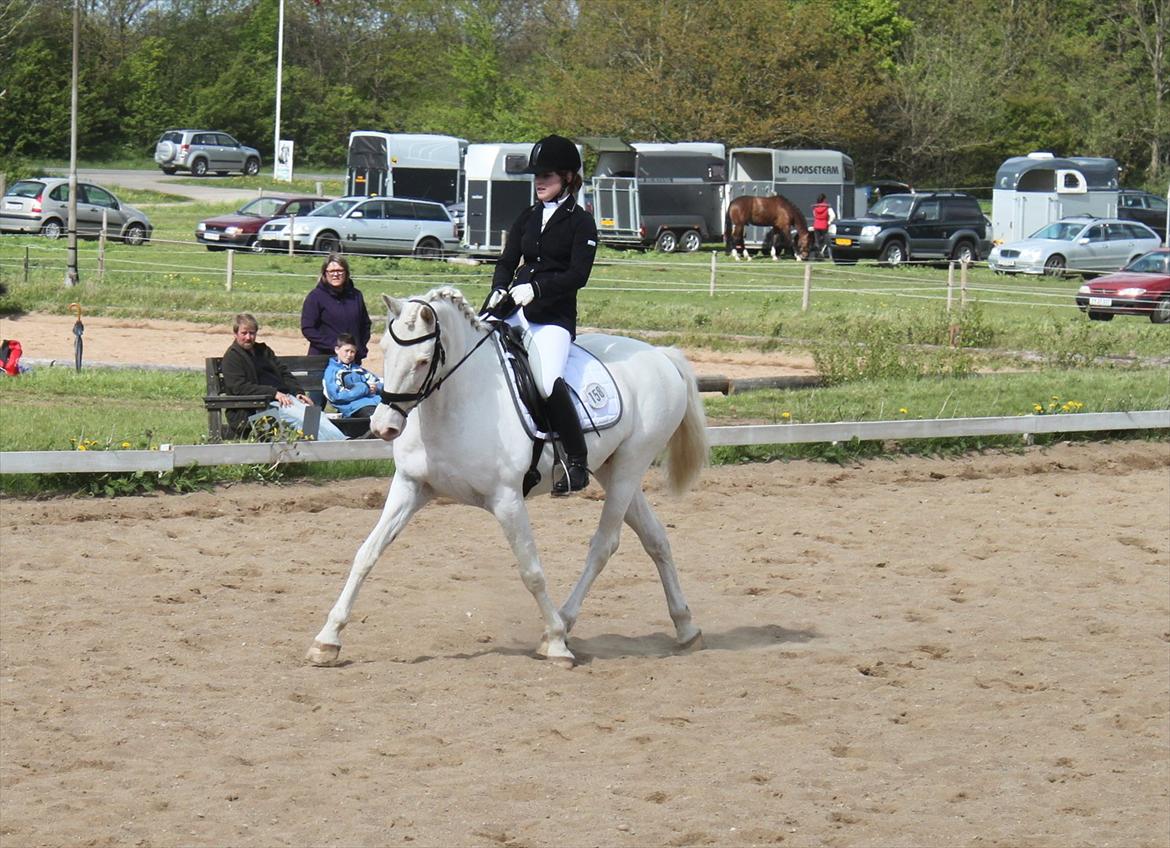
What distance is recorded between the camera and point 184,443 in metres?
11.9

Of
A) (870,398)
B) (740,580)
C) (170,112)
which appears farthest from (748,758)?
(170,112)

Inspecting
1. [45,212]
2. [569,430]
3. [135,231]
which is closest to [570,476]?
[569,430]

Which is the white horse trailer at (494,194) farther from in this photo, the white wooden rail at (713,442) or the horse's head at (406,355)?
the horse's head at (406,355)

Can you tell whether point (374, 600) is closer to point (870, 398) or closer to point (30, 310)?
point (870, 398)

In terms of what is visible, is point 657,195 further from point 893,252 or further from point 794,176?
point 893,252

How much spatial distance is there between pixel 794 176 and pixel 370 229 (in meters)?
14.9

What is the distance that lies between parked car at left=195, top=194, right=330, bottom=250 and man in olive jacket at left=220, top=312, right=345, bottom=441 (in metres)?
Answer: 21.6

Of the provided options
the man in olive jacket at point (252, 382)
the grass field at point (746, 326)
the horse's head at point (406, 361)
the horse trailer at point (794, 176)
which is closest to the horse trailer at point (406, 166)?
the grass field at point (746, 326)

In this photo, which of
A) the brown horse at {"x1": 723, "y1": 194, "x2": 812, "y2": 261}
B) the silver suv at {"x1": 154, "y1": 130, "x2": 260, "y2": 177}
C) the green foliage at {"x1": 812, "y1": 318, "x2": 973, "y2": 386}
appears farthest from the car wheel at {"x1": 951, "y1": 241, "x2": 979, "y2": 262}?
the silver suv at {"x1": 154, "y1": 130, "x2": 260, "y2": 177}

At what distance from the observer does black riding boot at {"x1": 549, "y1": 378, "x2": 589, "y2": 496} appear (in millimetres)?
7801

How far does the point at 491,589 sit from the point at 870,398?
7078 millimetres

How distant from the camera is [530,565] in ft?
25.4

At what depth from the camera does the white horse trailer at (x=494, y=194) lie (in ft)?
121

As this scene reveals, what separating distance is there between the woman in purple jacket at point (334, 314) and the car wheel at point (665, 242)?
89.9 feet
